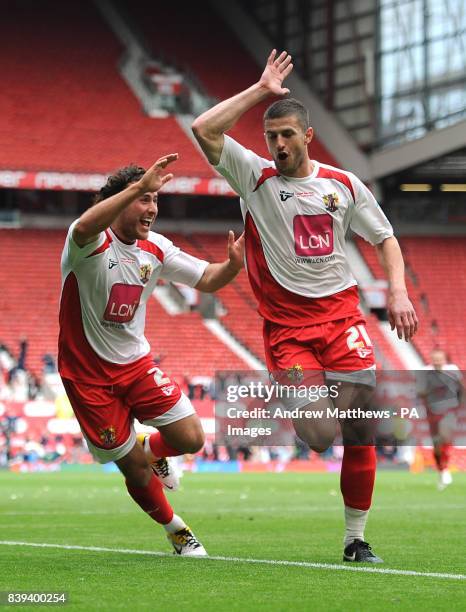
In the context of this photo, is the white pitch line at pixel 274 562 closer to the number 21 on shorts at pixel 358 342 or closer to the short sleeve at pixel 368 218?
the number 21 on shorts at pixel 358 342

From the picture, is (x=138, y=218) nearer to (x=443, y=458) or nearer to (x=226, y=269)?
(x=226, y=269)

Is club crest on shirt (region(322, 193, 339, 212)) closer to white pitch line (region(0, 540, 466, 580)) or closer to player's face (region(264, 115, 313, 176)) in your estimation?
player's face (region(264, 115, 313, 176))

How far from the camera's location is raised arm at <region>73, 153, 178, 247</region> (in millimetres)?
6492

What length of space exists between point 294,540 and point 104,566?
239 cm

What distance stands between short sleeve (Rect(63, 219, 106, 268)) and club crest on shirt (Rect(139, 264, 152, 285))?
0.34 meters

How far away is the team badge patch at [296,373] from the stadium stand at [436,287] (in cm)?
2664

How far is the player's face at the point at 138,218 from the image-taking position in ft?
23.9

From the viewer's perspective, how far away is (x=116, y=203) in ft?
21.5

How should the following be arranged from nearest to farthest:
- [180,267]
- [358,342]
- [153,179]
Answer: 1. [153,179]
2. [358,342]
3. [180,267]

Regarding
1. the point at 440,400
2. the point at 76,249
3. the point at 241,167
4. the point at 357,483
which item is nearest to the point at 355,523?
the point at 357,483

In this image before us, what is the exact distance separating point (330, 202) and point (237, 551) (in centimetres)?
241

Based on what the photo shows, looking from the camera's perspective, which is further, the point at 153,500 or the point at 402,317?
the point at 153,500

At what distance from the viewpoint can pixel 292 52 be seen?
3997 cm

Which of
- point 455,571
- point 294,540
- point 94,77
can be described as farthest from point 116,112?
point 455,571
